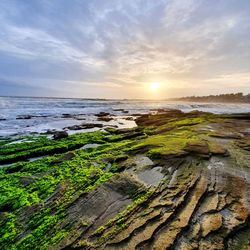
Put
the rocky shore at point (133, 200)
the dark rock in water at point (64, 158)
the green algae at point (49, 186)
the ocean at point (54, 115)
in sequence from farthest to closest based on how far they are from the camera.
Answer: the ocean at point (54, 115)
the dark rock in water at point (64, 158)
the green algae at point (49, 186)
the rocky shore at point (133, 200)

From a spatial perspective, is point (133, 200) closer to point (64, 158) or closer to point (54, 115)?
point (64, 158)

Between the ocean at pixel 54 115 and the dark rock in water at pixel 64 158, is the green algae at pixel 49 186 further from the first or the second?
the ocean at pixel 54 115

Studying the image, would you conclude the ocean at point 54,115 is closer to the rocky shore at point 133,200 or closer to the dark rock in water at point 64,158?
the dark rock in water at point 64,158

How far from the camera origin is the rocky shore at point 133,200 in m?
4.13

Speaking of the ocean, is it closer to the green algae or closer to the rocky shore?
the green algae

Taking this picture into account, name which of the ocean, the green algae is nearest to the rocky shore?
the green algae

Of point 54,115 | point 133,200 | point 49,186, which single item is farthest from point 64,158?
point 54,115

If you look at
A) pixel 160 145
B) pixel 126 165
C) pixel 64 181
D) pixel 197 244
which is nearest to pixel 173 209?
pixel 197 244

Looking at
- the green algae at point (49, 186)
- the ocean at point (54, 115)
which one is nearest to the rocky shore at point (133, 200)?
the green algae at point (49, 186)

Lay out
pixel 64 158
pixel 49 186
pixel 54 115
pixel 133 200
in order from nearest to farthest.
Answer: pixel 133 200
pixel 49 186
pixel 64 158
pixel 54 115

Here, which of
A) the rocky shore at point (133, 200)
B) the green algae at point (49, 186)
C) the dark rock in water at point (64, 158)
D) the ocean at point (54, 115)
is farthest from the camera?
the ocean at point (54, 115)

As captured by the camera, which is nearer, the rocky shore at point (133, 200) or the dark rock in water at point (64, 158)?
the rocky shore at point (133, 200)

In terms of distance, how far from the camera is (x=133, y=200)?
5.32m

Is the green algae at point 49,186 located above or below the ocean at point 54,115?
above
